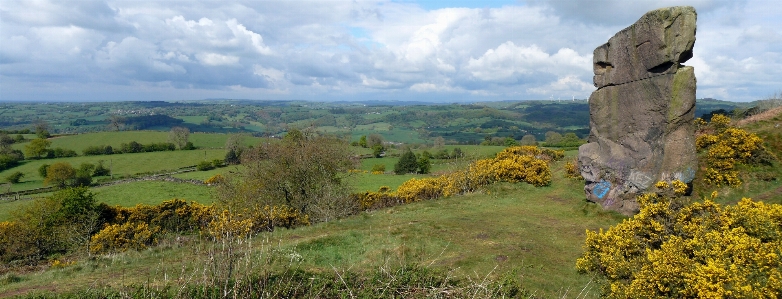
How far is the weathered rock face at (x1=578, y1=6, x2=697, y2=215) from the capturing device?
1705 cm

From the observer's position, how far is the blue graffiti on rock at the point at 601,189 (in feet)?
66.2

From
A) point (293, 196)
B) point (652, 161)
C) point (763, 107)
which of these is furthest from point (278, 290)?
point (763, 107)

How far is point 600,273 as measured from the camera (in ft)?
40.1

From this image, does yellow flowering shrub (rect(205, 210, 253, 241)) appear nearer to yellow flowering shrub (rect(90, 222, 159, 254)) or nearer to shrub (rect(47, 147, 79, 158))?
yellow flowering shrub (rect(90, 222, 159, 254))

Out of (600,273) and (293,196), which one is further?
(293,196)

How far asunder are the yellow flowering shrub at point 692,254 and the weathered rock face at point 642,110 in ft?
20.1

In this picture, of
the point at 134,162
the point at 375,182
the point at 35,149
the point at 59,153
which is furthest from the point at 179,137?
the point at 375,182

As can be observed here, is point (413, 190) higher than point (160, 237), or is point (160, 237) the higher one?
point (413, 190)

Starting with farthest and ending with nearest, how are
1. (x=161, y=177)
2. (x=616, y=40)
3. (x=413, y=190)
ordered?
1. (x=161, y=177)
2. (x=413, y=190)
3. (x=616, y=40)

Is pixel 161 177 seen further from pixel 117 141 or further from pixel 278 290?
pixel 278 290

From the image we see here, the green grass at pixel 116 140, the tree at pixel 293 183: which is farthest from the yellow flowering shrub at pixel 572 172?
the green grass at pixel 116 140

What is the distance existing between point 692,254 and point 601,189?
36.1ft

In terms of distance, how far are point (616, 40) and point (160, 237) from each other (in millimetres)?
30623

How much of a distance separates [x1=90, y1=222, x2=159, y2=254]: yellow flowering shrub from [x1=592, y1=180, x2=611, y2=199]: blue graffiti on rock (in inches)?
1037
